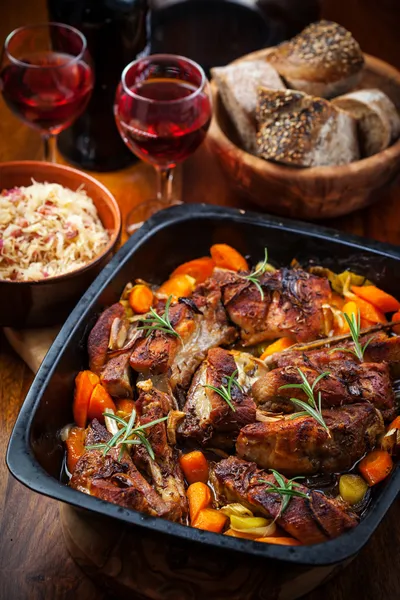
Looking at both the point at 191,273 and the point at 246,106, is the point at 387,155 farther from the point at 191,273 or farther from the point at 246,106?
the point at 191,273

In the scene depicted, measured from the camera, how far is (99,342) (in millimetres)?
2562

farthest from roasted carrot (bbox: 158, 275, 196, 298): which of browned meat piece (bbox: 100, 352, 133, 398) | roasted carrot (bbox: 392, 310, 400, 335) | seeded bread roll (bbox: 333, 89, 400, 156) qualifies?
seeded bread roll (bbox: 333, 89, 400, 156)

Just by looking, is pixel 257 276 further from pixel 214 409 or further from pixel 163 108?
pixel 163 108

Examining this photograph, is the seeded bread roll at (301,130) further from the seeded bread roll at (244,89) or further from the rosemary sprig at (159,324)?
the rosemary sprig at (159,324)

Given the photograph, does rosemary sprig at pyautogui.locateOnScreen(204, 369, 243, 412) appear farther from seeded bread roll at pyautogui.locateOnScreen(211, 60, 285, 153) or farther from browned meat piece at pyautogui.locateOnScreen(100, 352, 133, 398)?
seeded bread roll at pyautogui.locateOnScreen(211, 60, 285, 153)

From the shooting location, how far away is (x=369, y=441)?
2.38 m

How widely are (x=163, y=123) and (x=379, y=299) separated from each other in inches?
46.0

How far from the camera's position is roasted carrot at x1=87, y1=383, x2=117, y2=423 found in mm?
2451

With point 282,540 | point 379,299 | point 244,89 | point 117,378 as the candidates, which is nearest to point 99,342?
point 117,378

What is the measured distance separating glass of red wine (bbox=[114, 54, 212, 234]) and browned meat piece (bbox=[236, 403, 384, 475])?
1.40 meters

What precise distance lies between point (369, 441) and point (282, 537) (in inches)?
17.5

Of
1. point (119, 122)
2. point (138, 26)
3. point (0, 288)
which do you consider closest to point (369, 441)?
point (0, 288)

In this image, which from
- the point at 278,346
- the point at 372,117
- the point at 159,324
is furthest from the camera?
the point at 372,117

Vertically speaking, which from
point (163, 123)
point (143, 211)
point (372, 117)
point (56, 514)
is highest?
point (163, 123)
